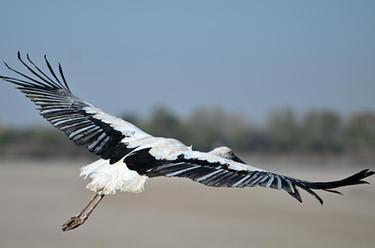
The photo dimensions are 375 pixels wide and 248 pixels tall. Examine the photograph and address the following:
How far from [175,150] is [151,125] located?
4764cm

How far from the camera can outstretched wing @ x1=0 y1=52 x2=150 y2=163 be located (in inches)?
394

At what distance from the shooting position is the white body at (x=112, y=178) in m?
9.32

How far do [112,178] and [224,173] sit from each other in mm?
1443

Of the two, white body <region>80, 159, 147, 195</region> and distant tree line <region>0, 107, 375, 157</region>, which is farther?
distant tree line <region>0, 107, 375, 157</region>

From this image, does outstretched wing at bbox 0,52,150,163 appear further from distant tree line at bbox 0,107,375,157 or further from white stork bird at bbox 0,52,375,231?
distant tree line at bbox 0,107,375,157

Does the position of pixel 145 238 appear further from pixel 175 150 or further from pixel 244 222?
pixel 175 150

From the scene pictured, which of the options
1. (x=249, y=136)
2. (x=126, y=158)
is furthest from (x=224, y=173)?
(x=249, y=136)

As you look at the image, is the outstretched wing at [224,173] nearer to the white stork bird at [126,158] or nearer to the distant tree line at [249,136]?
the white stork bird at [126,158]

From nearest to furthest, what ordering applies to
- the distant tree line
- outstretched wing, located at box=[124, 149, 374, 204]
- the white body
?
1. outstretched wing, located at box=[124, 149, 374, 204]
2. the white body
3. the distant tree line

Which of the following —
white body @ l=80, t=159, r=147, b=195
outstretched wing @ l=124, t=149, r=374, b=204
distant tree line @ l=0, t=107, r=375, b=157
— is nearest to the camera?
outstretched wing @ l=124, t=149, r=374, b=204

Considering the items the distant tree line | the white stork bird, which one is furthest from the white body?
the distant tree line

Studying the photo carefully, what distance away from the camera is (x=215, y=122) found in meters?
71.6

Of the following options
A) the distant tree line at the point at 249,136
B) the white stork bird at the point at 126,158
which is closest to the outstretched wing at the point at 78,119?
the white stork bird at the point at 126,158

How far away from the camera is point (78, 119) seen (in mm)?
10398
